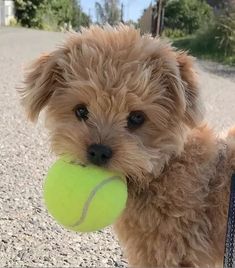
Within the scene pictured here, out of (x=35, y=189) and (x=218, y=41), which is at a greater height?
(x=35, y=189)

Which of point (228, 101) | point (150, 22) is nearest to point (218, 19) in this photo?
point (150, 22)

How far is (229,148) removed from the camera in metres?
2.68

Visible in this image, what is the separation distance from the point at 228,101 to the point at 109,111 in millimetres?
8403

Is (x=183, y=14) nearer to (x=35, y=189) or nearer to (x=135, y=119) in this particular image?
(x=35, y=189)

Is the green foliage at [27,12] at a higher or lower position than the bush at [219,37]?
lower

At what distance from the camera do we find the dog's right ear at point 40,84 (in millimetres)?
2645

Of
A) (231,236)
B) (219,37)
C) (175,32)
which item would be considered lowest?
(175,32)

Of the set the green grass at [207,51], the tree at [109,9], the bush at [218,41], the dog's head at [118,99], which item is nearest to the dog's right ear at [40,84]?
the dog's head at [118,99]

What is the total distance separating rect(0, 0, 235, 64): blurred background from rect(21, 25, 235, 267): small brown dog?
17687 millimetres

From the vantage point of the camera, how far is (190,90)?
2.62 meters

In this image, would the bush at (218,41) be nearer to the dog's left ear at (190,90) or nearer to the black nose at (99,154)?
the dog's left ear at (190,90)

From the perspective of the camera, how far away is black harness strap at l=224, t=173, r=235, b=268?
92.7 inches

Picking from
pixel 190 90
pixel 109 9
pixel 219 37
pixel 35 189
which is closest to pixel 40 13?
pixel 109 9

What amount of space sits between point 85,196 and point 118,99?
465mm
